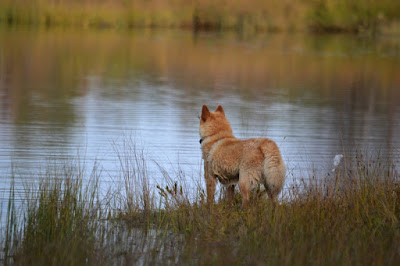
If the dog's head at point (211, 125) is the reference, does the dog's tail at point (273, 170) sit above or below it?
below

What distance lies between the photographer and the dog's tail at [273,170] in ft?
20.8

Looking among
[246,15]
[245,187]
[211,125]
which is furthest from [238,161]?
[246,15]

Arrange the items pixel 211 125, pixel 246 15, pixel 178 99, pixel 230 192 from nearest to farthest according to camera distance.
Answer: pixel 230 192
pixel 211 125
pixel 178 99
pixel 246 15

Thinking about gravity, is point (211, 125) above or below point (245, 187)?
above

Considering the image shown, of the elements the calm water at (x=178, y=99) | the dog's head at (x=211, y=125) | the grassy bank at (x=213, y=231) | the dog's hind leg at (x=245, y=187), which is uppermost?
the calm water at (x=178, y=99)

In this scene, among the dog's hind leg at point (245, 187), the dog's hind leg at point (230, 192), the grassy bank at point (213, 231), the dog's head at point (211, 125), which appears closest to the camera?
the grassy bank at point (213, 231)

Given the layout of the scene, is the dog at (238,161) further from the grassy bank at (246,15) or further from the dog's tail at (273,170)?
the grassy bank at (246,15)

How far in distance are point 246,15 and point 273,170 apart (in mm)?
57597

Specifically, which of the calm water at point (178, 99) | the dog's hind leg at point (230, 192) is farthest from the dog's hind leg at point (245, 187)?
the calm water at point (178, 99)

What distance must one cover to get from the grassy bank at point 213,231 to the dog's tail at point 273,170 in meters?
0.16

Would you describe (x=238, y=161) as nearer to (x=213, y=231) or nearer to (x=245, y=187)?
(x=245, y=187)

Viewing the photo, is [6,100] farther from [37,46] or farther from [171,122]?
[37,46]

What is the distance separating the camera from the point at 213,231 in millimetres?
5934

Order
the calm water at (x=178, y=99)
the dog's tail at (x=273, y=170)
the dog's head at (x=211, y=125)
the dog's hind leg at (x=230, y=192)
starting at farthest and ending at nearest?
the calm water at (x=178, y=99)
the dog's head at (x=211, y=125)
the dog's hind leg at (x=230, y=192)
the dog's tail at (x=273, y=170)
